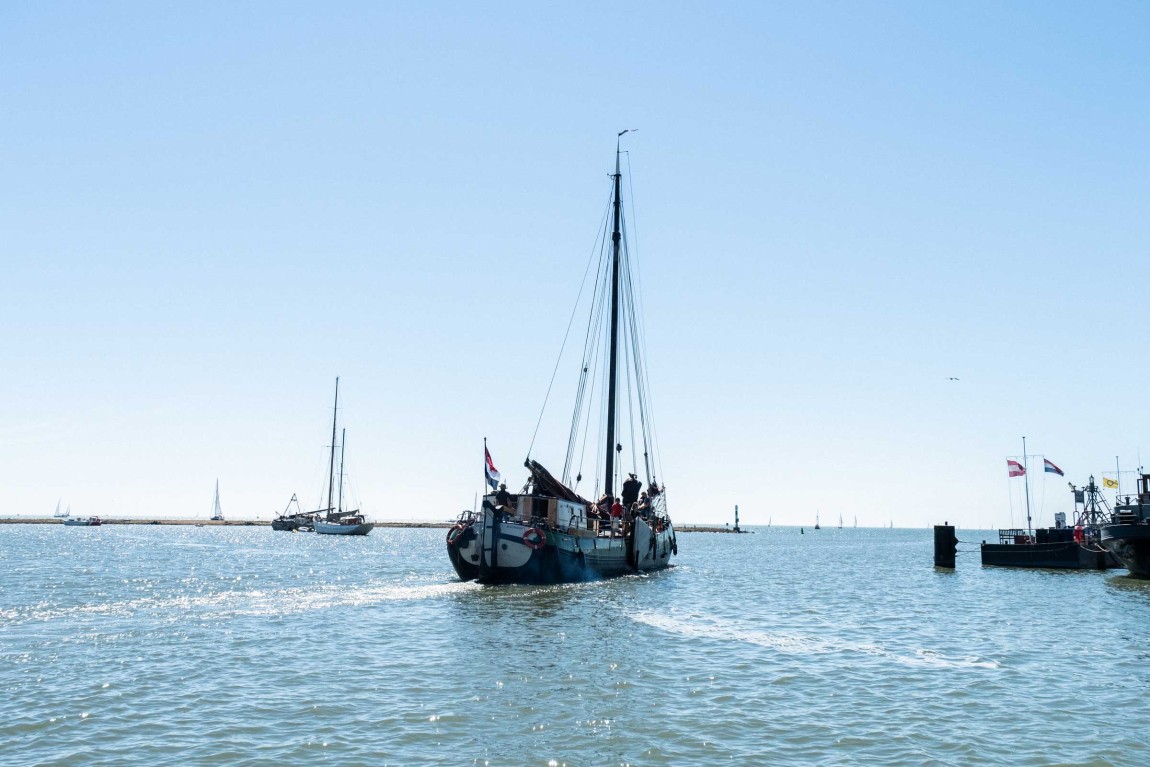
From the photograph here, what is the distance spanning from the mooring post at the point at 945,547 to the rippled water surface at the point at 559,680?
85.6 ft

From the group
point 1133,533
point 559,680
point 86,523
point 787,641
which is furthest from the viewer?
point 86,523

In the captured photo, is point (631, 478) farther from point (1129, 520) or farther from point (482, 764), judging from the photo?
point (482, 764)

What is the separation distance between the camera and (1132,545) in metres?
48.2

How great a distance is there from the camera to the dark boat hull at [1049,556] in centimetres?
5731

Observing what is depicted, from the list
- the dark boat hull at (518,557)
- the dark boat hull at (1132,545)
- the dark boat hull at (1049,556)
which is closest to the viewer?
the dark boat hull at (518,557)

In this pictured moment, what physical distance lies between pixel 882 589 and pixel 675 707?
109ft

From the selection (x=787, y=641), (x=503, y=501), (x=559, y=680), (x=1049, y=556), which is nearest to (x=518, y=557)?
(x=503, y=501)

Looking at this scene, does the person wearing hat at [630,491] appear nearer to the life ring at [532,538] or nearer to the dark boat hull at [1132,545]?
the life ring at [532,538]

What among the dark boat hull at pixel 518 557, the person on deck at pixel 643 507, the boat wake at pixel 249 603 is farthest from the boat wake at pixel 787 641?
the person on deck at pixel 643 507

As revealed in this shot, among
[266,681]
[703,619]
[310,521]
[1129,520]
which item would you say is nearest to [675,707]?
[266,681]

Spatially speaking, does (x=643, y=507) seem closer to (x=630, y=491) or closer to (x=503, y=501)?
(x=630, y=491)

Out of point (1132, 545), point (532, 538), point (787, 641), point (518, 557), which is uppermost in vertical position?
point (532, 538)

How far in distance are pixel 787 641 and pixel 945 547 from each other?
44446mm

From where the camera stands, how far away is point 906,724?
15.4m
